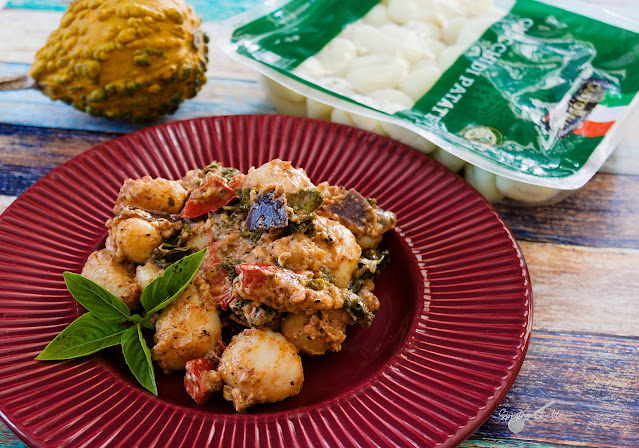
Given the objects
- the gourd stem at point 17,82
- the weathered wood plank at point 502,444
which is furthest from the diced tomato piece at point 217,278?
the gourd stem at point 17,82

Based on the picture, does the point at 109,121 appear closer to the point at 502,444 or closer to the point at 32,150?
the point at 32,150

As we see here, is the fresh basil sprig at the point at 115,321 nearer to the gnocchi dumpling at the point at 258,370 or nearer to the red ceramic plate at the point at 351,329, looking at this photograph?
the red ceramic plate at the point at 351,329

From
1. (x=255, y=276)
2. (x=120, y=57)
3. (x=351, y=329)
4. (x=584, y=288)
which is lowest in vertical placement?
(x=584, y=288)

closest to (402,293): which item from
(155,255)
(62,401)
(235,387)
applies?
(235,387)

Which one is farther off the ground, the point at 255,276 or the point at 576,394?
the point at 255,276

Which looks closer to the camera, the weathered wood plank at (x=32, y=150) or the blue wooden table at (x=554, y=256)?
the blue wooden table at (x=554, y=256)

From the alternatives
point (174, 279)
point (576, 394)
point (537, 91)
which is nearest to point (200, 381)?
point (174, 279)

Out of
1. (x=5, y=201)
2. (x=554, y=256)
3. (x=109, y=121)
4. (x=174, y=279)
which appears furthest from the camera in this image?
(x=109, y=121)

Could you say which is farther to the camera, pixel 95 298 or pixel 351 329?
pixel 351 329
